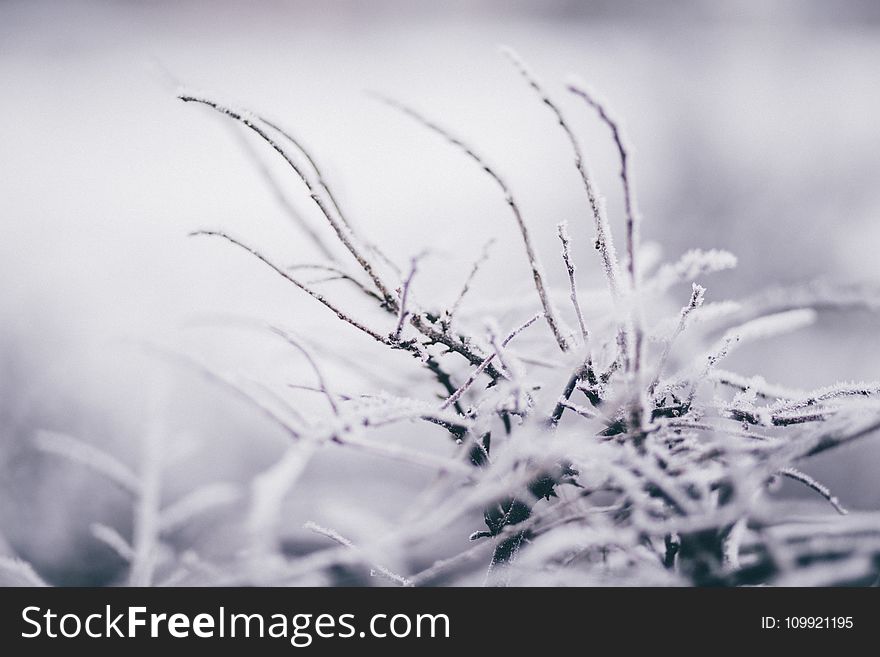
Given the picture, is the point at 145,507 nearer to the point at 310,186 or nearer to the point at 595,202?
the point at 310,186

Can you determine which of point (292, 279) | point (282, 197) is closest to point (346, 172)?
point (282, 197)

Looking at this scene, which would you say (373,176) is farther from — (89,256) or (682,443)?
(682,443)

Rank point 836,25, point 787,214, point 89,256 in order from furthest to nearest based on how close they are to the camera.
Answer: point 836,25
point 787,214
point 89,256

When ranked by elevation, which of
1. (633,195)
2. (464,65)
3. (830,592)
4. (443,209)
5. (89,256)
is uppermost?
(464,65)

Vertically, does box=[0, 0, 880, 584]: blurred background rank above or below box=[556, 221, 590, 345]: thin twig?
above

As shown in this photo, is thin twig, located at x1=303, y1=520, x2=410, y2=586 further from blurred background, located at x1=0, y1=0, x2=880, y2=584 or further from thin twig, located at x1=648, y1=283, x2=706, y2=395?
blurred background, located at x1=0, y1=0, x2=880, y2=584

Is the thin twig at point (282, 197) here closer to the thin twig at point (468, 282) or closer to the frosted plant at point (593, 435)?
the frosted plant at point (593, 435)

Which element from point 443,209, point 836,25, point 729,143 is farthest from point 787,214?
point 836,25

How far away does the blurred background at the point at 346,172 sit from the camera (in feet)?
4.11

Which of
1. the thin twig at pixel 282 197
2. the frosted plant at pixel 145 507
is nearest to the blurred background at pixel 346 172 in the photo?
the frosted plant at pixel 145 507

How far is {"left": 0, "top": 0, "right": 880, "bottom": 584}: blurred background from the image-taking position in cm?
125

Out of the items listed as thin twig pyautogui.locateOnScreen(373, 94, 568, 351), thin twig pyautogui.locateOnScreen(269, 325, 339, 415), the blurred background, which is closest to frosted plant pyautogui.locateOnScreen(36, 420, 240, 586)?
thin twig pyautogui.locateOnScreen(269, 325, 339, 415)

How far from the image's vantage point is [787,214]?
1.91 meters

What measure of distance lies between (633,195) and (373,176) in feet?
7.44
